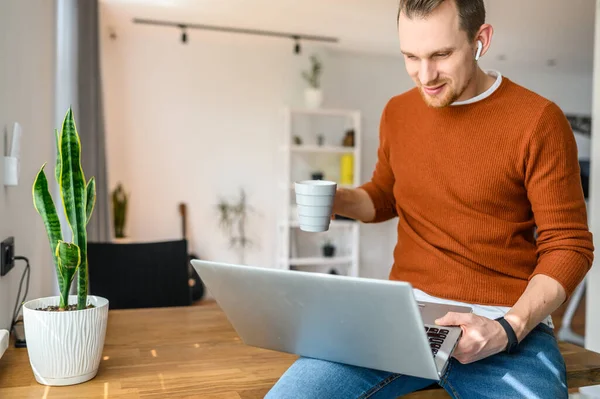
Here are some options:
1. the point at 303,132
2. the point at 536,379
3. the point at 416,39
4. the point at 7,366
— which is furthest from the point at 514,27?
the point at 7,366

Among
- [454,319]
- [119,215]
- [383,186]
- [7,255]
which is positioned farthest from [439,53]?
[119,215]

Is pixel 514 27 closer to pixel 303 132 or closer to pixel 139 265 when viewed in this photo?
pixel 303 132

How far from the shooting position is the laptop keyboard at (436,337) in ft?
3.11

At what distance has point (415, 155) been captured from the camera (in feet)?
4.73

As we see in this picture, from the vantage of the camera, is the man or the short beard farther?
the short beard

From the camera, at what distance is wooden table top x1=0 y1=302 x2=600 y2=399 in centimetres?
109

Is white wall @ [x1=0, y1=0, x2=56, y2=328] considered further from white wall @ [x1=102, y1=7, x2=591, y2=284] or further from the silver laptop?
white wall @ [x1=102, y1=7, x2=591, y2=284]

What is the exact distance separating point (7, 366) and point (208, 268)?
0.55m

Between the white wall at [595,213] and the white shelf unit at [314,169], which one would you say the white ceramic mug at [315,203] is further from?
the white shelf unit at [314,169]

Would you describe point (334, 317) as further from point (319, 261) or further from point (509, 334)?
point (319, 261)

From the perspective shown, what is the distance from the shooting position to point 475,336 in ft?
3.26

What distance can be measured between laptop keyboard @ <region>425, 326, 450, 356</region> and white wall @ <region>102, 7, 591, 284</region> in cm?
447

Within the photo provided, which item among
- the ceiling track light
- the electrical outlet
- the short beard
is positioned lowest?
the electrical outlet

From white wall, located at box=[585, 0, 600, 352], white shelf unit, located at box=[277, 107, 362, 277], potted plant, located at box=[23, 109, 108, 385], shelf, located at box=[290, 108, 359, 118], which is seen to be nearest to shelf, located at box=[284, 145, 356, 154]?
white shelf unit, located at box=[277, 107, 362, 277]
